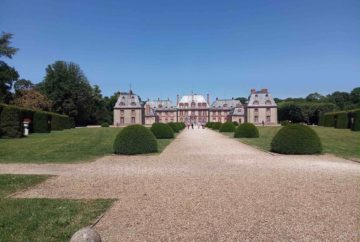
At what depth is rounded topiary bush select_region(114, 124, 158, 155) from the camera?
12.3m

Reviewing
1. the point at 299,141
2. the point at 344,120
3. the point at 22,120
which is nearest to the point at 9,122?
the point at 22,120

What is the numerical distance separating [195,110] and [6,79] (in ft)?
150

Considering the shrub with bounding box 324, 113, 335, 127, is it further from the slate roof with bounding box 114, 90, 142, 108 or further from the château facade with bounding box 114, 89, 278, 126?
the slate roof with bounding box 114, 90, 142, 108

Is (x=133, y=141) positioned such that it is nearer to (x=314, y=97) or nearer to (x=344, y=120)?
(x=344, y=120)

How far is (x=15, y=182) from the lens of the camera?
264 inches

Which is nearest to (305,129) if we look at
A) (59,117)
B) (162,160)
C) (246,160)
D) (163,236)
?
(246,160)

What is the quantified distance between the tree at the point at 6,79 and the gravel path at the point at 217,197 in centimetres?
3390

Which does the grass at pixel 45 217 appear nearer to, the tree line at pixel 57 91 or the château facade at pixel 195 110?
the tree line at pixel 57 91

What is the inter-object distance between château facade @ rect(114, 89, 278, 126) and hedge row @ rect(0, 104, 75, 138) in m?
26.5

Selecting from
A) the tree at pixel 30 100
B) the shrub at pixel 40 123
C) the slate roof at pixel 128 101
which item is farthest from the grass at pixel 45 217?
the slate roof at pixel 128 101

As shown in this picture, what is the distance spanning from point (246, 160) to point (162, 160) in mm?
2730

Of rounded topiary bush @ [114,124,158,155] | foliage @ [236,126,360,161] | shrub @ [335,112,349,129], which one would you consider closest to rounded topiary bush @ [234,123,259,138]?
foliage @ [236,126,360,161]

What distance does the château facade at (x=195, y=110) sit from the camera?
64750mm

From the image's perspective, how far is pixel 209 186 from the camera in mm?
6414
